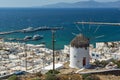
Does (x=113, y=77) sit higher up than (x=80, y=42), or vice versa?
(x=80, y=42)

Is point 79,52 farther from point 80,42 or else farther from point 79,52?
point 80,42

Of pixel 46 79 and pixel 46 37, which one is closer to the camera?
pixel 46 79

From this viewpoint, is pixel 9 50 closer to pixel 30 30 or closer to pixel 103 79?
pixel 103 79

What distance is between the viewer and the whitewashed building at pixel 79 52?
112ft

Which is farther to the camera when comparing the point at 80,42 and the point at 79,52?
the point at 79,52

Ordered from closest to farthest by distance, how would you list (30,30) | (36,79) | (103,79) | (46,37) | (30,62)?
(36,79)
(103,79)
(30,62)
(46,37)
(30,30)

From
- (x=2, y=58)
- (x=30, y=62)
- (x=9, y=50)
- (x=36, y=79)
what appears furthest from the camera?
(x=9, y=50)

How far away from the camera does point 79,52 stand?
34.3 m

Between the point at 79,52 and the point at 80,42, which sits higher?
the point at 80,42

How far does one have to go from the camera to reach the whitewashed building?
34.2m

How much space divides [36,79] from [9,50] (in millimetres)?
36946

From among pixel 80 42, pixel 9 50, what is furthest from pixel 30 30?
pixel 80 42

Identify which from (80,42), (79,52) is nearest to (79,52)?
(79,52)

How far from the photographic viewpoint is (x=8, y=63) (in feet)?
162
